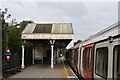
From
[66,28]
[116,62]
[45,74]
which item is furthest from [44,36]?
[116,62]

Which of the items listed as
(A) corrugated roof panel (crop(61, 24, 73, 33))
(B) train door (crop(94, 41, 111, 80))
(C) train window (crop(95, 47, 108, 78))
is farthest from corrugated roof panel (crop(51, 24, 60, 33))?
(C) train window (crop(95, 47, 108, 78))

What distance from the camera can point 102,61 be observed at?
30.8 feet

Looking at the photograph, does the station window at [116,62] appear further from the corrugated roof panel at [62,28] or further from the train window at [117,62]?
the corrugated roof panel at [62,28]

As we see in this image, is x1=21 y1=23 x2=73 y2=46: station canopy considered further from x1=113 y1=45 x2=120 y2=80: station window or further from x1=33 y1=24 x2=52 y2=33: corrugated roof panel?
x1=113 y1=45 x2=120 y2=80: station window

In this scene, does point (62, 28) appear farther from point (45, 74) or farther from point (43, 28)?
point (45, 74)

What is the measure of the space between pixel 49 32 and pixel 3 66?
13379 millimetres

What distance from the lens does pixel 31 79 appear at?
2170 cm

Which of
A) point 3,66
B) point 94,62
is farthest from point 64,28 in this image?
point 94,62

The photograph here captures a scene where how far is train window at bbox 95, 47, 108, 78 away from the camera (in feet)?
28.4

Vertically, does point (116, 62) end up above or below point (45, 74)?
above

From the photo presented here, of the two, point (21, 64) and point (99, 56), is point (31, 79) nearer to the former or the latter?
point (99, 56)

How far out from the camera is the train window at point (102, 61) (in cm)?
865

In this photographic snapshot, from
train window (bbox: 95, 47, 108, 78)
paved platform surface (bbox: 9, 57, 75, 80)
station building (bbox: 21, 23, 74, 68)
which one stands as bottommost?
paved platform surface (bbox: 9, 57, 75, 80)

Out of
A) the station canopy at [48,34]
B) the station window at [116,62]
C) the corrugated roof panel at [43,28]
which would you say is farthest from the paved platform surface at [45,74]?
the station window at [116,62]
